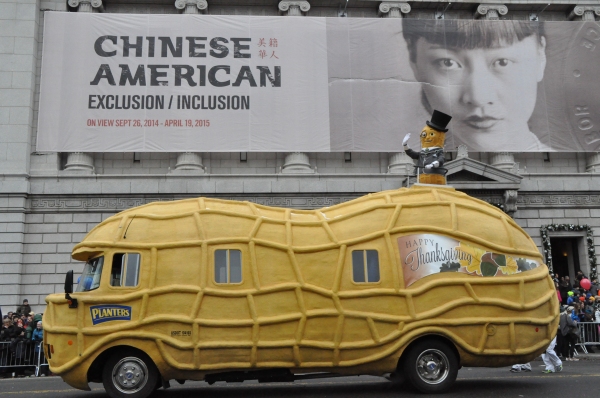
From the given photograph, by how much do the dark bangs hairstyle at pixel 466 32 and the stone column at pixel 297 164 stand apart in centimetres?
675

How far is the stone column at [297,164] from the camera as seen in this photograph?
2438 cm

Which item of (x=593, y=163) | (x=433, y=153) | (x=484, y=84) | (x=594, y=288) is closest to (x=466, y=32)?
(x=484, y=84)

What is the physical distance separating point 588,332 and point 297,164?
12.6 m

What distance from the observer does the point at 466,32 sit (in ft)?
85.1

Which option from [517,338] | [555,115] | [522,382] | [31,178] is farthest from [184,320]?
[555,115]

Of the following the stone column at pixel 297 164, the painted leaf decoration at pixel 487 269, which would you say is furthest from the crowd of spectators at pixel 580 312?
the stone column at pixel 297 164

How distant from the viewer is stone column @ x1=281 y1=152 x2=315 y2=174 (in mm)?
24375

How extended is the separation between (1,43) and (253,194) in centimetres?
1238

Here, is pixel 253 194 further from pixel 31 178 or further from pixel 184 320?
pixel 184 320

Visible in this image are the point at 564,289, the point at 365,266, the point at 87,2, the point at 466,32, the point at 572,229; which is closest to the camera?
the point at 365,266

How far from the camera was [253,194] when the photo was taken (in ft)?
77.6

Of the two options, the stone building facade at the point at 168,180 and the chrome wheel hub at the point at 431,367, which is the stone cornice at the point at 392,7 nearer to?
the stone building facade at the point at 168,180

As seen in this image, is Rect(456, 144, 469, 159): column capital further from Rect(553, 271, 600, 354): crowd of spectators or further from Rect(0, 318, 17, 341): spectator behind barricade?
Rect(0, 318, 17, 341): spectator behind barricade

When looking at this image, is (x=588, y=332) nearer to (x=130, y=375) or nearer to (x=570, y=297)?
(x=570, y=297)
